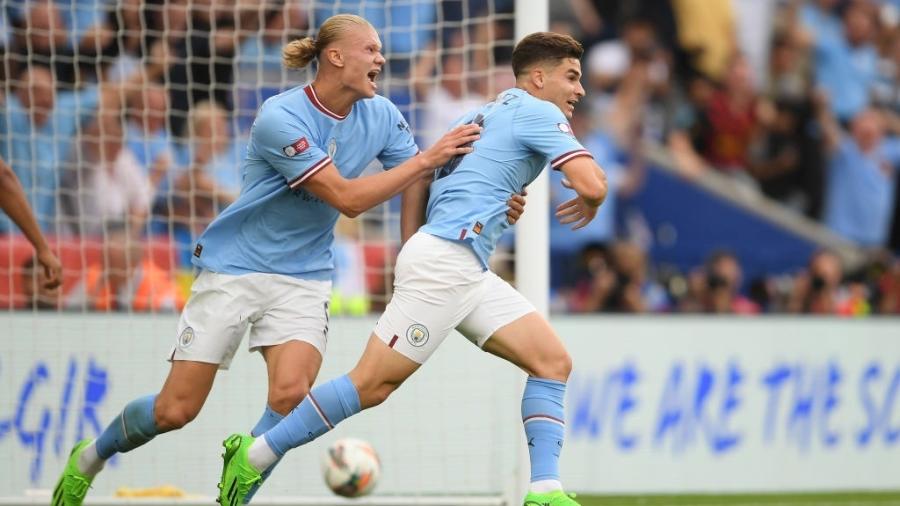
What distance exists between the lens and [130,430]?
666 cm

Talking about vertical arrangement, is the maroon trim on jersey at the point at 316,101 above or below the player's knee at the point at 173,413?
above

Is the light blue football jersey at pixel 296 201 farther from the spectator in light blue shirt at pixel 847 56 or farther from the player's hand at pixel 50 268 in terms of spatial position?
the spectator in light blue shirt at pixel 847 56

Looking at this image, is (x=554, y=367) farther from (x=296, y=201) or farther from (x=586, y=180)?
(x=296, y=201)

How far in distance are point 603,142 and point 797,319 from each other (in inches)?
108

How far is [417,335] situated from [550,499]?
2.81ft

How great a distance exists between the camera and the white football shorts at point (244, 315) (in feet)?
21.3

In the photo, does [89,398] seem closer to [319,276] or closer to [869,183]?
[319,276]

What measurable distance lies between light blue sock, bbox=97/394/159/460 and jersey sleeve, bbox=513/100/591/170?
6.91ft

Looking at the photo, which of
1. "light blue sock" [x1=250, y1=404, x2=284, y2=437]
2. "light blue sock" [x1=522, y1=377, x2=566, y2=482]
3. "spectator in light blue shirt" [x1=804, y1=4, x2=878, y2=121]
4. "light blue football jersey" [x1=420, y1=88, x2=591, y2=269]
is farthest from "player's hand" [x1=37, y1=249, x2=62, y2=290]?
"spectator in light blue shirt" [x1=804, y1=4, x2=878, y2=121]

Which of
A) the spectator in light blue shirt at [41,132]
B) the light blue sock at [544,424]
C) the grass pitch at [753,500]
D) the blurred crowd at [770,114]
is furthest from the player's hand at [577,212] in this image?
the blurred crowd at [770,114]

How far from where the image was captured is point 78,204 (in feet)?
31.5

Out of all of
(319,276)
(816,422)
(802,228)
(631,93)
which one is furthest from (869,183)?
(319,276)

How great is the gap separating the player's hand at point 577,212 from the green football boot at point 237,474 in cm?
162

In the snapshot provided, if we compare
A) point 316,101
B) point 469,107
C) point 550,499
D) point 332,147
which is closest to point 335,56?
point 316,101
